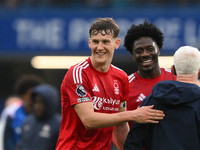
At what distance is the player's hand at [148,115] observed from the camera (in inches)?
129

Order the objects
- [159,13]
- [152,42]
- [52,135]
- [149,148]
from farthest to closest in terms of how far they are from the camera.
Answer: [159,13]
[52,135]
[152,42]
[149,148]

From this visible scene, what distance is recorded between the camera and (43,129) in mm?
5766

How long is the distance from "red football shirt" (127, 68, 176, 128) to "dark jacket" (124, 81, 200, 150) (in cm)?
126

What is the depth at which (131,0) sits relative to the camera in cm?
1346

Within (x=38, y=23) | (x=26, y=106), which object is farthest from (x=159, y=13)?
(x=26, y=106)

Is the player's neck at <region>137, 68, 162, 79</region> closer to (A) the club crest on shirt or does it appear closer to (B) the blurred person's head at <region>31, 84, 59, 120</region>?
(A) the club crest on shirt

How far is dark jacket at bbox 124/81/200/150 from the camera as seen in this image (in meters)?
3.21

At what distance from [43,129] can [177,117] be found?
3.07 meters

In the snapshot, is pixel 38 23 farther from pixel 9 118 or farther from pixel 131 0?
pixel 9 118

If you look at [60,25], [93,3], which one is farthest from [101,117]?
[93,3]

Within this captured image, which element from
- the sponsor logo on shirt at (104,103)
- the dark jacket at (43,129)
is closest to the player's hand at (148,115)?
the sponsor logo on shirt at (104,103)

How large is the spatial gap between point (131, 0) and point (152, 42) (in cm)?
907

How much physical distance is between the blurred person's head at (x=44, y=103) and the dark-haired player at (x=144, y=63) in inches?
71.9

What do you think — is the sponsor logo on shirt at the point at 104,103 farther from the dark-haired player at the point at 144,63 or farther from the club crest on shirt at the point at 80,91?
the dark-haired player at the point at 144,63
